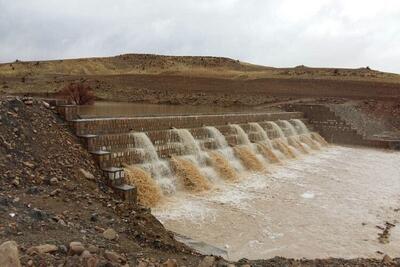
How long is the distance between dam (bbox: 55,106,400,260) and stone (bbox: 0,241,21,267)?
11.8 ft

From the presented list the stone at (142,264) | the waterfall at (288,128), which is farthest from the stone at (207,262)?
the waterfall at (288,128)

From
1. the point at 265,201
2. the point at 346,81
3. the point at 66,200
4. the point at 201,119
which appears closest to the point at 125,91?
the point at 346,81

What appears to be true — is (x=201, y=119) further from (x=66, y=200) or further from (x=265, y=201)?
(x=66, y=200)

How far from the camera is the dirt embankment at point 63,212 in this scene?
4984mm

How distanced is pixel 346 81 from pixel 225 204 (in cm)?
2747

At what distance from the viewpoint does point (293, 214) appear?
10109 millimetres

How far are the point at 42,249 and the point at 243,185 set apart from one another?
27.2ft

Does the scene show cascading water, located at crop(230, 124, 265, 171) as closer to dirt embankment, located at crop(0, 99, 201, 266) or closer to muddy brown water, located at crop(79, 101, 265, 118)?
Answer: muddy brown water, located at crop(79, 101, 265, 118)

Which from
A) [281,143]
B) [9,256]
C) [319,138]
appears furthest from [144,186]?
[319,138]

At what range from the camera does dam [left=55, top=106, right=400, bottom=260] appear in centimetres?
847

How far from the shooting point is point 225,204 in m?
10.5

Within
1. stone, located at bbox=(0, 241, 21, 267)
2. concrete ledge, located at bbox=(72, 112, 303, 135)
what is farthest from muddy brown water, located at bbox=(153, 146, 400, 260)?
stone, located at bbox=(0, 241, 21, 267)

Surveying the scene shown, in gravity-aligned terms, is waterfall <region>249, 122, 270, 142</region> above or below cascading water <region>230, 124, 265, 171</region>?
above

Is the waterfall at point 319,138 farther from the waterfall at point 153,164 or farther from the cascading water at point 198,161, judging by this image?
the waterfall at point 153,164
